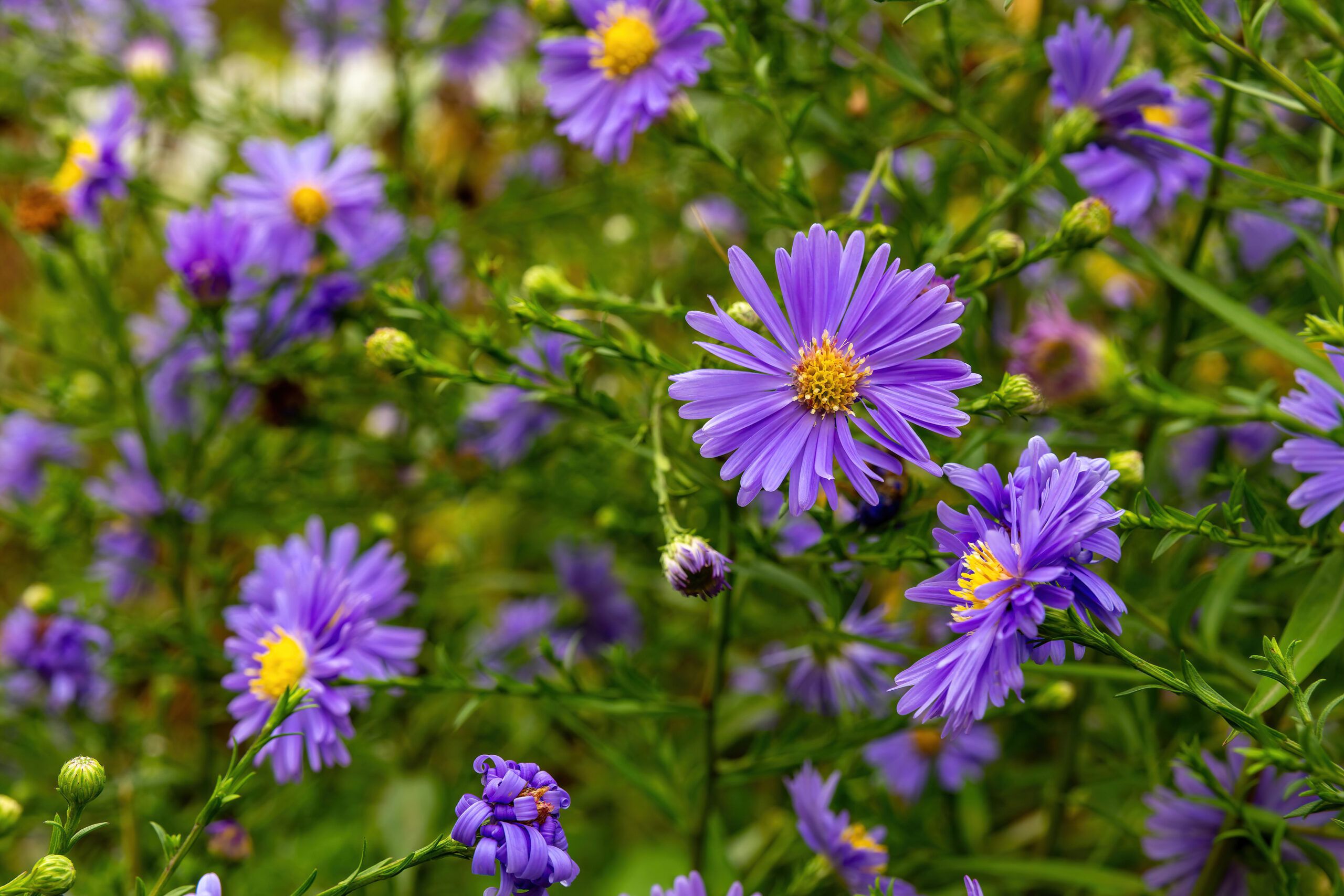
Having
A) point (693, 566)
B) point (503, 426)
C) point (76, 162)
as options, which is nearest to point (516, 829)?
point (693, 566)

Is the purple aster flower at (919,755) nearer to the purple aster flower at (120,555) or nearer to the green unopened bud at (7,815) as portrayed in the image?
the green unopened bud at (7,815)

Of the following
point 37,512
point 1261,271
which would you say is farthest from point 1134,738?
point 37,512

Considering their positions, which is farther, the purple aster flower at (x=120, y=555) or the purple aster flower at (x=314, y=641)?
the purple aster flower at (x=120, y=555)

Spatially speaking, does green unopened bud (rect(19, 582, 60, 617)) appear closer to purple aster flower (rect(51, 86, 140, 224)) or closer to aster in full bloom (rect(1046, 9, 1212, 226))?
purple aster flower (rect(51, 86, 140, 224))

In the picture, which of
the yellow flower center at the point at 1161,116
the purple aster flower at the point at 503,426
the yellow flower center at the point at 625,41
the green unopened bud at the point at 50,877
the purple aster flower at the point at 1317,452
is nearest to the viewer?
the green unopened bud at the point at 50,877

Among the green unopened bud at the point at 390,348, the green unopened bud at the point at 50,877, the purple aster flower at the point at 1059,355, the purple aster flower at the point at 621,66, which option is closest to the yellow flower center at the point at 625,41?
the purple aster flower at the point at 621,66

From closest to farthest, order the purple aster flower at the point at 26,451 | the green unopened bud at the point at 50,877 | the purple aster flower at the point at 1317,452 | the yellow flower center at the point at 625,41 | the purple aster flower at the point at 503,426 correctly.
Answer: the green unopened bud at the point at 50,877 < the purple aster flower at the point at 1317,452 < the yellow flower center at the point at 625,41 < the purple aster flower at the point at 503,426 < the purple aster flower at the point at 26,451
